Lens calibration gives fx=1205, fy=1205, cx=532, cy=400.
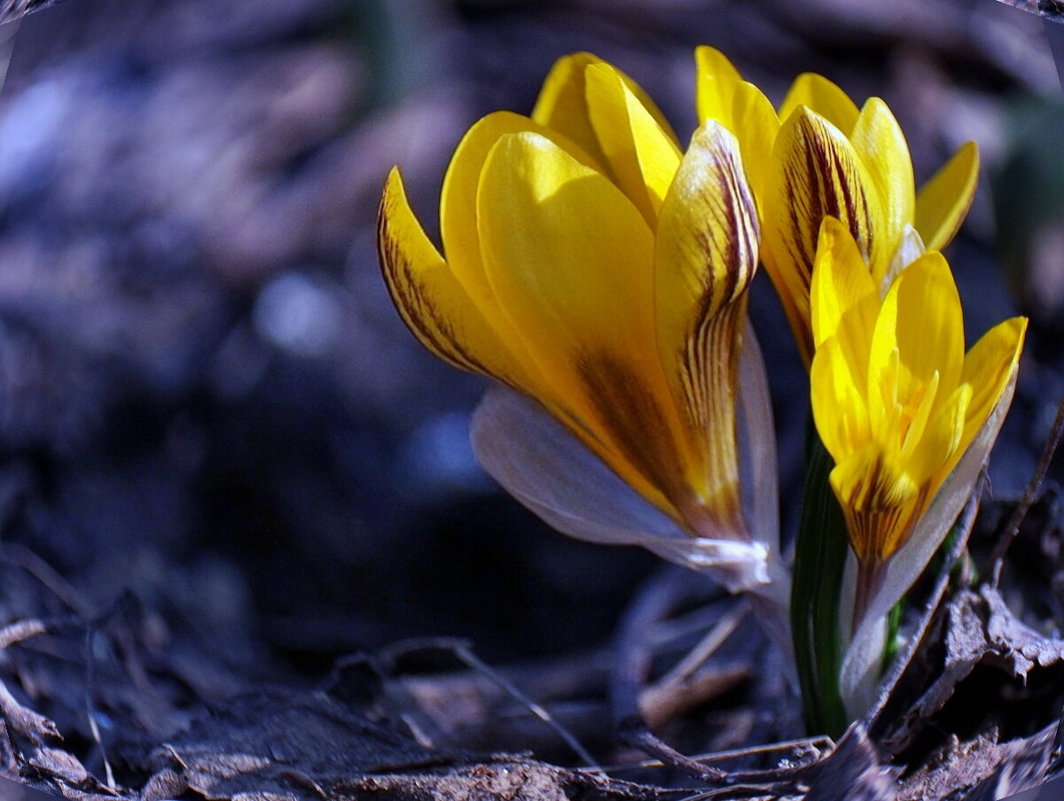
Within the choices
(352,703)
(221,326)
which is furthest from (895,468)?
(221,326)

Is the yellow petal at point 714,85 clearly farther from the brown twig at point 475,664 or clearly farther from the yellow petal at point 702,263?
the brown twig at point 475,664

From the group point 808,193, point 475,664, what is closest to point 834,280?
point 808,193

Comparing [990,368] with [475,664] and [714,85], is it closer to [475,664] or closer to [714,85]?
[714,85]

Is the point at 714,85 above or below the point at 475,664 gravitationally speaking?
above

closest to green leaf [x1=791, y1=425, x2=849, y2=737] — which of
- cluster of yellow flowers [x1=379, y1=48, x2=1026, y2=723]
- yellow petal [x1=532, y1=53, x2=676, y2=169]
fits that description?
cluster of yellow flowers [x1=379, y1=48, x2=1026, y2=723]

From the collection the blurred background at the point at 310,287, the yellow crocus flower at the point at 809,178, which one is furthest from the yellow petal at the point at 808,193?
the blurred background at the point at 310,287

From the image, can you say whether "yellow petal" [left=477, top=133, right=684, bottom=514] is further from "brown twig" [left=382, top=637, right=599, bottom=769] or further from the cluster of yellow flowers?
"brown twig" [left=382, top=637, right=599, bottom=769]

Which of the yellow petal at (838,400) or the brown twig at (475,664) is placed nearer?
the yellow petal at (838,400)

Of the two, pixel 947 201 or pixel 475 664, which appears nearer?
pixel 947 201
